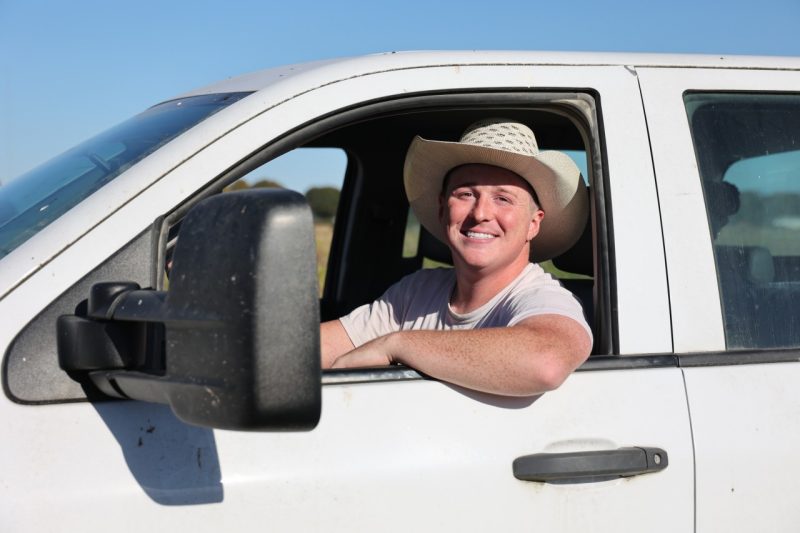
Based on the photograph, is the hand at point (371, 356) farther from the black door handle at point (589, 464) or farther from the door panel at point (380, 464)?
the black door handle at point (589, 464)

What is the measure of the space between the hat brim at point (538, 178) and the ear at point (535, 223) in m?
0.02

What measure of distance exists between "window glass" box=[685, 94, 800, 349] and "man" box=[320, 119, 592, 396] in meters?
0.36

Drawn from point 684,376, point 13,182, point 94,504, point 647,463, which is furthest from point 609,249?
point 13,182

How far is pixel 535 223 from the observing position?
8.87 ft

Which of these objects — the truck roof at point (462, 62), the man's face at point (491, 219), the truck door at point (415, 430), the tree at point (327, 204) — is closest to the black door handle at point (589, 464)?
the truck door at point (415, 430)

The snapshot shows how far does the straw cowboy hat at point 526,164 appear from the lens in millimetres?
2543

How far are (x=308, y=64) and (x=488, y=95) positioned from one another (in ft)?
1.40

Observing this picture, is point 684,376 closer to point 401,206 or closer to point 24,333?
point 24,333

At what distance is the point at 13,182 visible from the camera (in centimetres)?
243

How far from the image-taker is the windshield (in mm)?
1929

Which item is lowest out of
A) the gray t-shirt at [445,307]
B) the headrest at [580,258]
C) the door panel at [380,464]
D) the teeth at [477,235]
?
the door panel at [380,464]

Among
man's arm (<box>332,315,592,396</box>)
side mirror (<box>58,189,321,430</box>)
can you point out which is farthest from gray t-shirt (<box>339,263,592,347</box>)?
side mirror (<box>58,189,321,430</box>)

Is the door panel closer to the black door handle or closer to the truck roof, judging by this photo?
the black door handle

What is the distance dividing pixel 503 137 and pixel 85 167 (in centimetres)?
106
